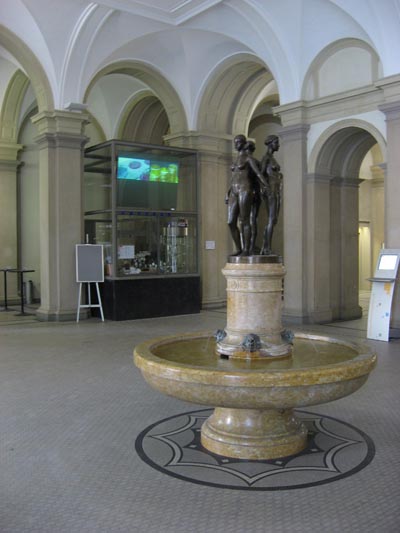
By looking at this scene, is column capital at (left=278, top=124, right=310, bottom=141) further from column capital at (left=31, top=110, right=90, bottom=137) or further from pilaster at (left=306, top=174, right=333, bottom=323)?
column capital at (left=31, top=110, right=90, bottom=137)

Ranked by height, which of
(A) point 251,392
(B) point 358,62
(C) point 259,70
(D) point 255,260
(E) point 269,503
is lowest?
(E) point 269,503

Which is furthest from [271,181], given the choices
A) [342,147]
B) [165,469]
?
[342,147]

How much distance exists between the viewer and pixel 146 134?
1773 cm

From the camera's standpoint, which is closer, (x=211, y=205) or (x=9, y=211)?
(x=211, y=205)

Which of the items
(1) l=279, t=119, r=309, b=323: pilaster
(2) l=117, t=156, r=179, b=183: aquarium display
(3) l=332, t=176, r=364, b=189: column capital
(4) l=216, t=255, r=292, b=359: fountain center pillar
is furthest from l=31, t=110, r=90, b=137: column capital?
(4) l=216, t=255, r=292, b=359: fountain center pillar

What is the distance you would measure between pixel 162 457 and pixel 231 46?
35.8 feet

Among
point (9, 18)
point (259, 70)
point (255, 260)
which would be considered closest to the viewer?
point (255, 260)

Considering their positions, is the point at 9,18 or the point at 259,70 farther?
the point at 259,70

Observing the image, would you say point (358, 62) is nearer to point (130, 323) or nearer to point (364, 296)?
point (130, 323)

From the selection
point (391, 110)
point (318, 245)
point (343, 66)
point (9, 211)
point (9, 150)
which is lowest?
point (318, 245)

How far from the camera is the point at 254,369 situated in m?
4.32

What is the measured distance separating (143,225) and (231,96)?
433 centimetres

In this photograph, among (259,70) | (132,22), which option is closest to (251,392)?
(132,22)

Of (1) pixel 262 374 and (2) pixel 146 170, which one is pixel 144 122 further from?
(1) pixel 262 374
